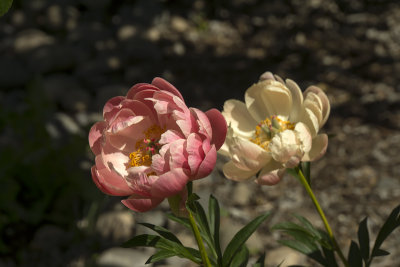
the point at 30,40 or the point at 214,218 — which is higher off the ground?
the point at 214,218

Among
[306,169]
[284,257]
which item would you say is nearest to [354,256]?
[306,169]

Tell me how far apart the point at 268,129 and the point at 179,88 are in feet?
6.48

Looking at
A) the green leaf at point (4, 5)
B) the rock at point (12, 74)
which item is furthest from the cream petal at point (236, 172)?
the rock at point (12, 74)

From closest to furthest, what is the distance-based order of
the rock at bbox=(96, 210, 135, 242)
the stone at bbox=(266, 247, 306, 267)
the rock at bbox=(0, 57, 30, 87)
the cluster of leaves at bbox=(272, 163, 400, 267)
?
1. the cluster of leaves at bbox=(272, 163, 400, 267)
2. the stone at bbox=(266, 247, 306, 267)
3. the rock at bbox=(96, 210, 135, 242)
4. the rock at bbox=(0, 57, 30, 87)

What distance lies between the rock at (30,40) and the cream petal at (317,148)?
2697mm

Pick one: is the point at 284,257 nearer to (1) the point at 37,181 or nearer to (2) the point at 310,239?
(2) the point at 310,239

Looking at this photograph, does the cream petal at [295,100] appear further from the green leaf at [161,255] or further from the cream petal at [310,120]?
the green leaf at [161,255]

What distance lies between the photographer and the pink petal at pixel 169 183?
2.40 ft

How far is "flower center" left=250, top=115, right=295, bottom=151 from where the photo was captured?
1.01m

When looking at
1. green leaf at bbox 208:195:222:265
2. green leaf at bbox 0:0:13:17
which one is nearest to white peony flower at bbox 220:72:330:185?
green leaf at bbox 208:195:222:265

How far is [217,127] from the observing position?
32.2 inches

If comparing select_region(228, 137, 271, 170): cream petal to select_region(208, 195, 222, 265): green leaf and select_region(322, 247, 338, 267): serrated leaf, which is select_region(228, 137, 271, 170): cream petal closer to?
select_region(208, 195, 222, 265): green leaf

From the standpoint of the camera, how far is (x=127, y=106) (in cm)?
84

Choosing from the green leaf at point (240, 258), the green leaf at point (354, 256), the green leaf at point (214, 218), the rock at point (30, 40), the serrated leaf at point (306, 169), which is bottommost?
the rock at point (30, 40)
